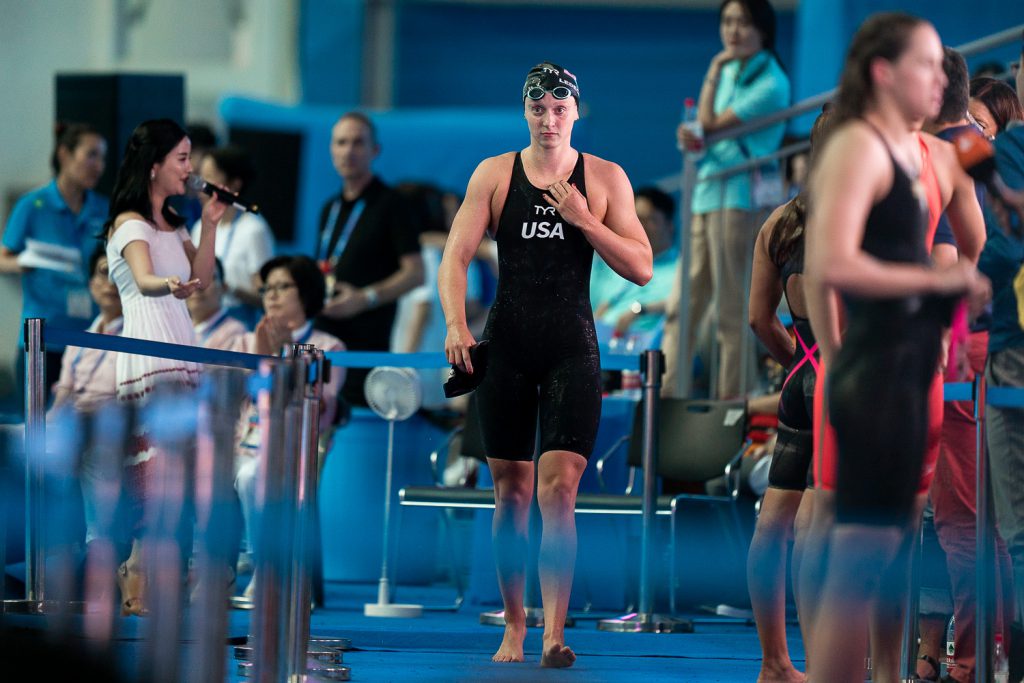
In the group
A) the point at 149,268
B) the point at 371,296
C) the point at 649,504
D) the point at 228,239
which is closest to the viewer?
the point at 149,268

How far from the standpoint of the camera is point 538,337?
15.3ft

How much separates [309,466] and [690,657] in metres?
1.77

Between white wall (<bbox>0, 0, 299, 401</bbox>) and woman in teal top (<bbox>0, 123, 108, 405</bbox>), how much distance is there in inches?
254

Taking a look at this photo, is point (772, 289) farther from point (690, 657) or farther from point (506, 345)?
point (690, 657)

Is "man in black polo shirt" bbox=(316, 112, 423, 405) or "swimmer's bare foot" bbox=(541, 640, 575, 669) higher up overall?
"man in black polo shirt" bbox=(316, 112, 423, 405)

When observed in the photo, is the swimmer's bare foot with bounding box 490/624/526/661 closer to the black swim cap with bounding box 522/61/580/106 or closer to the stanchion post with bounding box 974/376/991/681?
the stanchion post with bounding box 974/376/991/681

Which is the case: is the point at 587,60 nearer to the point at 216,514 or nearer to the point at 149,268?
the point at 149,268

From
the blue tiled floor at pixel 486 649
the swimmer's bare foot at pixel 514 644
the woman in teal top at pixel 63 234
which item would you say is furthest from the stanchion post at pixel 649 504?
the woman in teal top at pixel 63 234

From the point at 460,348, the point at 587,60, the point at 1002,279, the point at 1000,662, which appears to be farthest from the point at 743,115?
the point at 587,60

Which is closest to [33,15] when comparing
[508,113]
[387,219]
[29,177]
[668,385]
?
[29,177]

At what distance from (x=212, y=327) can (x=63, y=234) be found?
866 mm

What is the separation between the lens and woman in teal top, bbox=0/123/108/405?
24.2 feet

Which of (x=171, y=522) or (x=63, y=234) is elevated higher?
(x=63, y=234)

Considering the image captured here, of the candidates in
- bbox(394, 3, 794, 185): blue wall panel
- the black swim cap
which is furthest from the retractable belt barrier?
bbox(394, 3, 794, 185): blue wall panel
